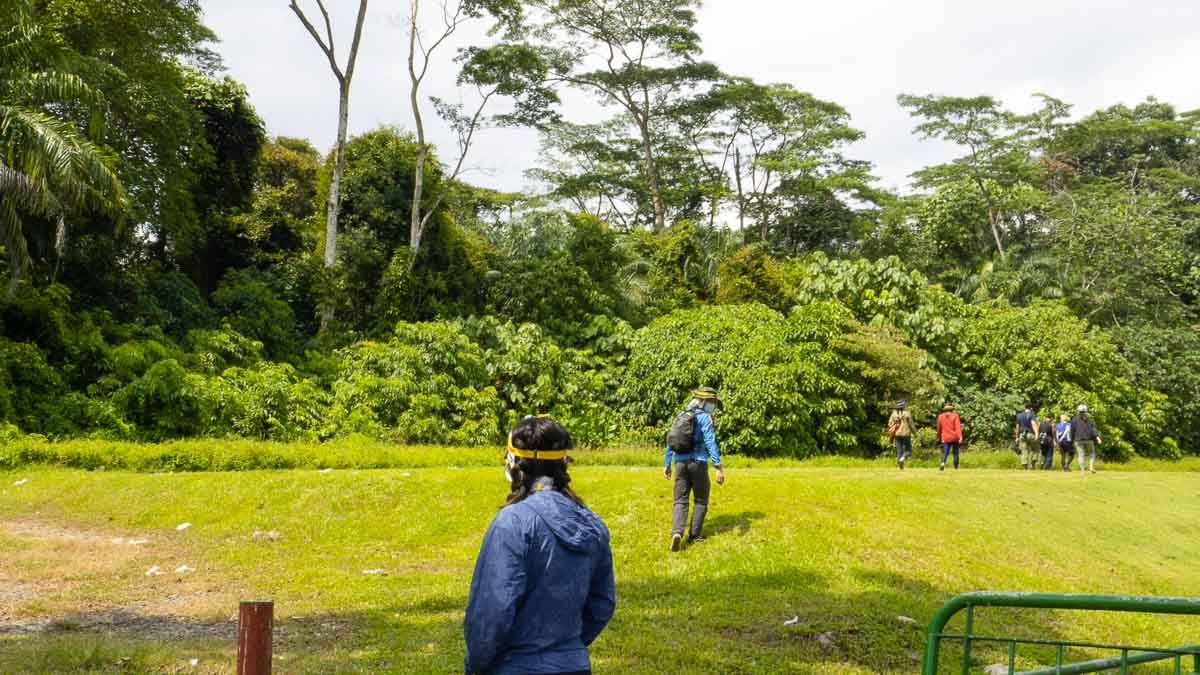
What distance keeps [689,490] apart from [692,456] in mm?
613

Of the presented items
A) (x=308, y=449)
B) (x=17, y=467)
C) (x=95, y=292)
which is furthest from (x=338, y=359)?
(x=17, y=467)

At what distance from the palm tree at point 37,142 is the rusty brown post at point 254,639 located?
16099 millimetres

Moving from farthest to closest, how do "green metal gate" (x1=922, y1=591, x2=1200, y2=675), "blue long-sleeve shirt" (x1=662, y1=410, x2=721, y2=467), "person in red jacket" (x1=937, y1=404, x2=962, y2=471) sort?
1. "person in red jacket" (x1=937, y1=404, x2=962, y2=471)
2. "blue long-sleeve shirt" (x1=662, y1=410, x2=721, y2=467)
3. "green metal gate" (x1=922, y1=591, x2=1200, y2=675)

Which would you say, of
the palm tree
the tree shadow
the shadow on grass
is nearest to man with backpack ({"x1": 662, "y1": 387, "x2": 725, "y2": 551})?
the tree shadow

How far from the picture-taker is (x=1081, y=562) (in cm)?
1228

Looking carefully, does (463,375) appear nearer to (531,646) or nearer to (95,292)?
(95,292)

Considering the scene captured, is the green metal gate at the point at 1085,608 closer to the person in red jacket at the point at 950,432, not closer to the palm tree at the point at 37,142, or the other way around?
the palm tree at the point at 37,142

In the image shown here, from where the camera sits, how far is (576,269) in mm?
29969

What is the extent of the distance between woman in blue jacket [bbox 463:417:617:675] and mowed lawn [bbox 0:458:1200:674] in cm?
379

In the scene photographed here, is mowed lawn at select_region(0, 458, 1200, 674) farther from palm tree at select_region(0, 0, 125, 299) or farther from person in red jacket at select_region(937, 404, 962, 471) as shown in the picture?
palm tree at select_region(0, 0, 125, 299)

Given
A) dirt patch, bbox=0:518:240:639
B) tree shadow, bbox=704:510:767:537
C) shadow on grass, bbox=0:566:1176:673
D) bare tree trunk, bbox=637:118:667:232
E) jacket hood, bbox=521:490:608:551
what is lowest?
dirt patch, bbox=0:518:240:639

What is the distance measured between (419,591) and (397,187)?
2269 cm

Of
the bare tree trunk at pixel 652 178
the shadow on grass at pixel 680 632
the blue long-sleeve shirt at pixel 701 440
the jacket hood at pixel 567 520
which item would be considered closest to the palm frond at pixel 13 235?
the shadow on grass at pixel 680 632

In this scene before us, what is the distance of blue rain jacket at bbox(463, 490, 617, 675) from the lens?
329cm
